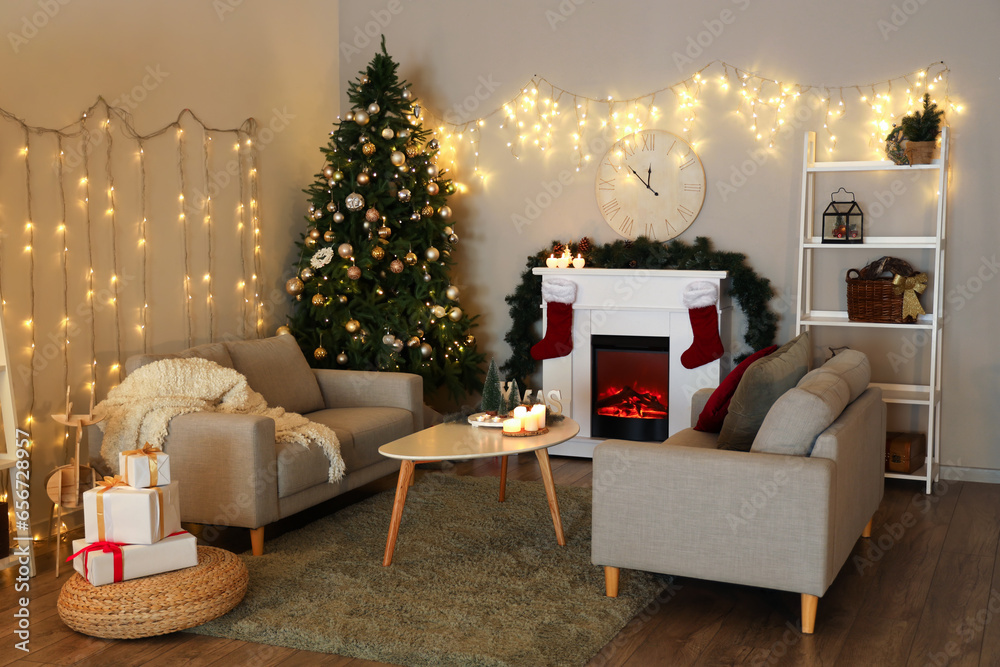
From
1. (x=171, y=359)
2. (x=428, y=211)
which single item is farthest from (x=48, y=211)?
(x=428, y=211)

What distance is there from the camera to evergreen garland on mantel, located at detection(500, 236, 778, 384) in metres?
5.19

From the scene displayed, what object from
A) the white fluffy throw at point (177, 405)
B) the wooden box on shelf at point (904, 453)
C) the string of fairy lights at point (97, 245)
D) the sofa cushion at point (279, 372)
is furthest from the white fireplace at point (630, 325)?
the string of fairy lights at point (97, 245)

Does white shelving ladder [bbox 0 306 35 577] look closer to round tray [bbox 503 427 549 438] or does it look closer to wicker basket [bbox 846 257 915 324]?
round tray [bbox 503 427 549 438]

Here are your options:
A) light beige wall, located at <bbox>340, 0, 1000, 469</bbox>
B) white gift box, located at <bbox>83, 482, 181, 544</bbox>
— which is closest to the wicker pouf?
white gift box, located at <bbox>83, 482, 181, 544</bbox>

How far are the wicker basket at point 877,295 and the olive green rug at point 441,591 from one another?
1.83 meters

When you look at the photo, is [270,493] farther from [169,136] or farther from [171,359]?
[169,136]

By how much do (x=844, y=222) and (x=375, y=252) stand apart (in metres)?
2.61

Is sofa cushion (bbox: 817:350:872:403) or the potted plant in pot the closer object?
sofa cushion (bbox: 817:350:872:403)

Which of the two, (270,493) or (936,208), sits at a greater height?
(936,208)

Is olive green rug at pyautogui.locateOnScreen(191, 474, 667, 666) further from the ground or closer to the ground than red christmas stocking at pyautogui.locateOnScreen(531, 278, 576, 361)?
closer to the ground

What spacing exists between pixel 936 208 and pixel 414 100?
303cm

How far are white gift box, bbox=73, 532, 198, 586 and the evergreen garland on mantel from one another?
2984mm

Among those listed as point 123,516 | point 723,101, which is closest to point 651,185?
point 723,101

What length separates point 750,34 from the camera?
17.1 ft
